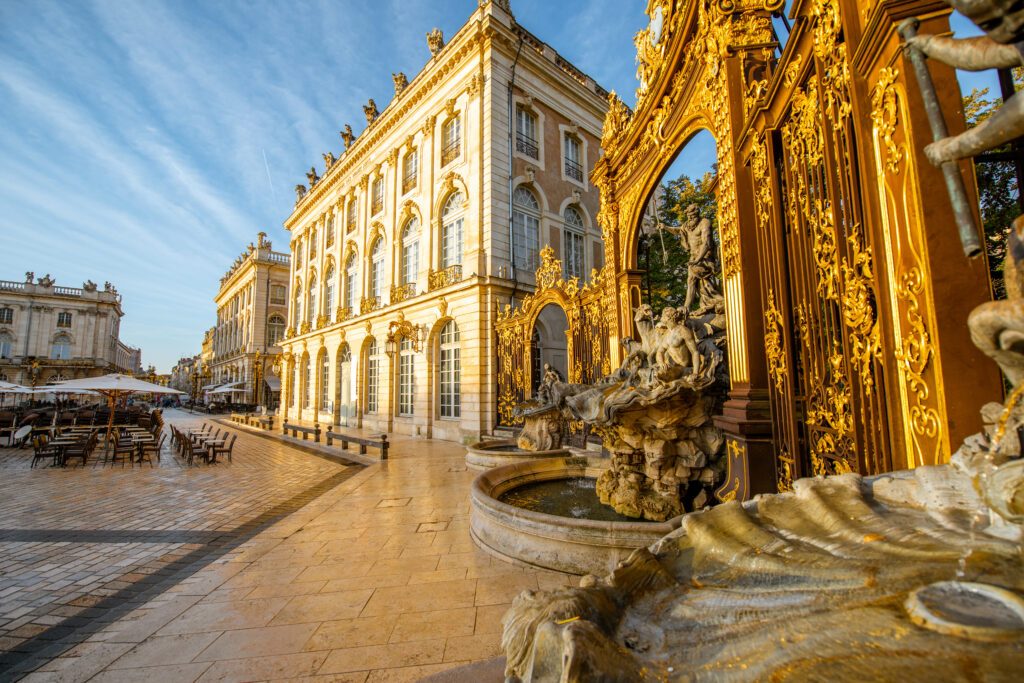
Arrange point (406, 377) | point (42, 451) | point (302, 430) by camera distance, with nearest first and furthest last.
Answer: point (42, 451)
point (302, 430)
point (406, 377)

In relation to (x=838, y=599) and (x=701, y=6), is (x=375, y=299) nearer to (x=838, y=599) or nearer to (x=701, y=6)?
(x=701, y=6)

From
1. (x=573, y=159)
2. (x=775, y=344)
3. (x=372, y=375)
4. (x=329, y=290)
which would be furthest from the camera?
(x=329, y=290)

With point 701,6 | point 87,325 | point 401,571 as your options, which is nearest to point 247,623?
point 401,571

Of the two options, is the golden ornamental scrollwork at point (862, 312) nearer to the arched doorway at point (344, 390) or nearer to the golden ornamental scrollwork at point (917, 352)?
the golden ornamental scrollwork at point (917, 352)

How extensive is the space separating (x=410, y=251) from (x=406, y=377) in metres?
5.21

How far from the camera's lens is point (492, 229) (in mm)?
13844

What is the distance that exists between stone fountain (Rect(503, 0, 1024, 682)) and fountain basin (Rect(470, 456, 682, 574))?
1668 millimetres

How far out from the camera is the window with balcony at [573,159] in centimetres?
1742

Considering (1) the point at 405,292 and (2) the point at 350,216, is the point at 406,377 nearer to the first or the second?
(1) the point at 405,292

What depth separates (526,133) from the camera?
1593 centimetres

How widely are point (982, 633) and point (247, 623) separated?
151 inches

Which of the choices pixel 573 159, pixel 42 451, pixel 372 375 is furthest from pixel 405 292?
pixel 42 451

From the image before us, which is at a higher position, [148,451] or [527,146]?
[527,146]

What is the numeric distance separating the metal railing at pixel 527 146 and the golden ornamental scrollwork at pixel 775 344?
1317 centimetres
